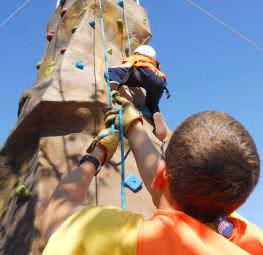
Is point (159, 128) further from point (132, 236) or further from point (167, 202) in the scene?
point (132, 236)

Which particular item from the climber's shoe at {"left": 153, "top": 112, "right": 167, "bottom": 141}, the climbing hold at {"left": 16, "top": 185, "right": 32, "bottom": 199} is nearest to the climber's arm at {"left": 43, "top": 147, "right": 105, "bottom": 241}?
the climbing hold at {"left": 16, "top": 185, "right": 32, "bottom": 199}

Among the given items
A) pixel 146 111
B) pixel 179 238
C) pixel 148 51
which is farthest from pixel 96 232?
pixel 148 51

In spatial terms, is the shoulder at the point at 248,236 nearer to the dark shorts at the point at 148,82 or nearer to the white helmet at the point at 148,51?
the dark shorts at the point at 148,82

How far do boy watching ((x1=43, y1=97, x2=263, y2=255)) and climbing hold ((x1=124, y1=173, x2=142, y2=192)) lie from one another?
2065mm

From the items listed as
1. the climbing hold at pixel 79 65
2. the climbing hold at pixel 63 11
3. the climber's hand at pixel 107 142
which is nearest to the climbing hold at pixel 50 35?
the climbing hold at pixel 63 11

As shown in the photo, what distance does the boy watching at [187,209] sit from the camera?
98cm

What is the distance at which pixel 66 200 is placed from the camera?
1177 millimetres

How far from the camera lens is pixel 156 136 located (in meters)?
4.36

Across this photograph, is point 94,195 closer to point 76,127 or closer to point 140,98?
point 76,127

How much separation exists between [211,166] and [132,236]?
28 centimetres

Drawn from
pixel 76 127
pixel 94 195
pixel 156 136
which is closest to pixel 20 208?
pixel 94 195

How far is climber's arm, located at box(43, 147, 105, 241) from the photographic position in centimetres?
112

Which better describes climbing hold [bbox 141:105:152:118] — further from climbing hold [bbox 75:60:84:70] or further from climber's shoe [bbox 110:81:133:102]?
climbing hold [bbox 75:60:84:70]

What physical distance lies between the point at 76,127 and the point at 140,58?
60.1 inches
